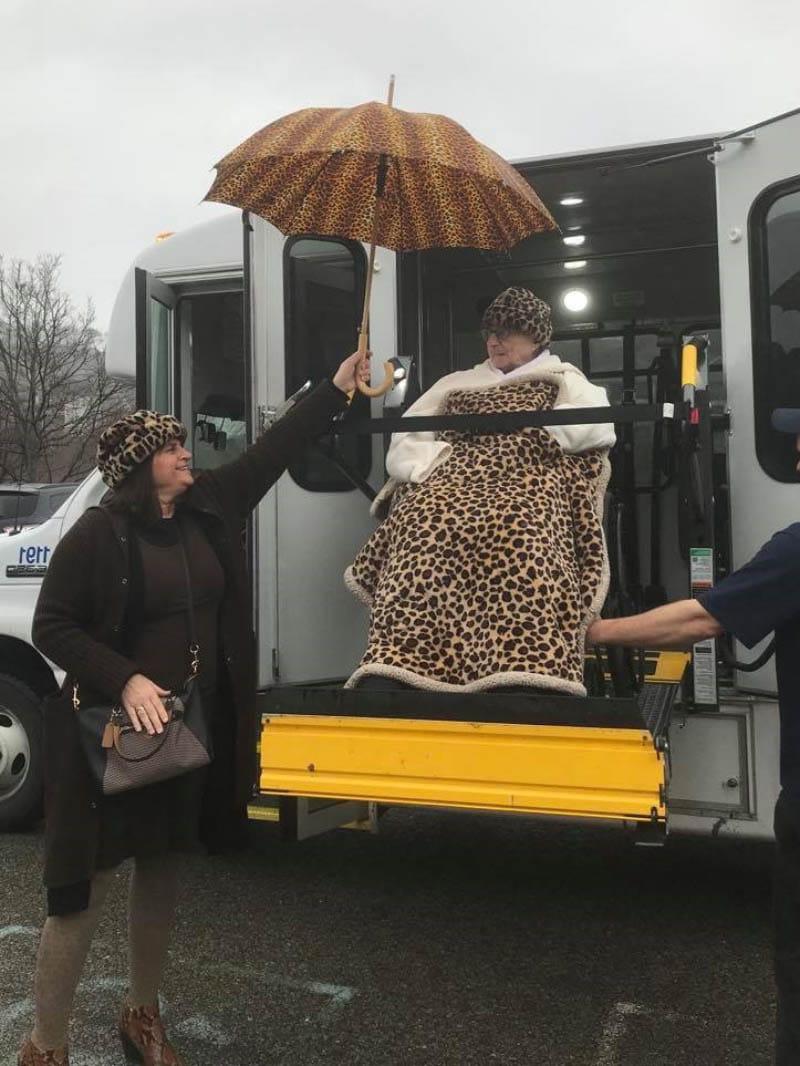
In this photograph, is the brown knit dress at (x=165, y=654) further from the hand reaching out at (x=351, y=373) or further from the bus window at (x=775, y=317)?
the bus window at (x=775, y=317)

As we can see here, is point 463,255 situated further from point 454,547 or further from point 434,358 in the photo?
point 454,547

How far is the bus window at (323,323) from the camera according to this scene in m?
4.20

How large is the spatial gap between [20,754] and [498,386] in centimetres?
297

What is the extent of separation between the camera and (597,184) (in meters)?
4.74

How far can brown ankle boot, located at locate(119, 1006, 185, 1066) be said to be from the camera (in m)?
2.87

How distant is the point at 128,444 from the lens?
2.87 meters

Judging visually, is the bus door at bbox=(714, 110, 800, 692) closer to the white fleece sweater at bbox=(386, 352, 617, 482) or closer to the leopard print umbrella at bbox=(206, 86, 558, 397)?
the white fleece sweater at bbox=(386, 352, 617, 482)

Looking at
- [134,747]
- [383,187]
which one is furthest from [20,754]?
[383,187]

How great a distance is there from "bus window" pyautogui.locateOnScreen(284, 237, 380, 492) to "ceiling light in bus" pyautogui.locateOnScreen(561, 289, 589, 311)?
7.02ft

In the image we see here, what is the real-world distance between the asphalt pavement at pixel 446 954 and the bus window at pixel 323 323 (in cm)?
170

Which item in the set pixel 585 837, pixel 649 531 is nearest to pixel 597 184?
pixel 649 531

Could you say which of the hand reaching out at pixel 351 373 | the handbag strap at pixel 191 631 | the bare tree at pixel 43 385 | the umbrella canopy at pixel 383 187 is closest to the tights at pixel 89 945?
the handbag strap at pixel 191 631

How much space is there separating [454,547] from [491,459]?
397 mm

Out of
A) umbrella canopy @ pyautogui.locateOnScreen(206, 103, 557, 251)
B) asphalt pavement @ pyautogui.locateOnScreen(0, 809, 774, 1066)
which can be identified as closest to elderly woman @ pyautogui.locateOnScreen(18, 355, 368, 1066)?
asphalt pavement @ pyautogui.locateOnScreen(0, 809, 774, 1066)
